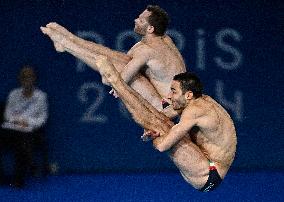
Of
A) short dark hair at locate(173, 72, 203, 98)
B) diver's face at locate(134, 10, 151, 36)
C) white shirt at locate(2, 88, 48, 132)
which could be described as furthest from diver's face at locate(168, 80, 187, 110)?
white shirt at locate(2, 88, 48, 132)

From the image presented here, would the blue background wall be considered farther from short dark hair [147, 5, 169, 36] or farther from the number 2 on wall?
short dark hair [147, 5, 169, 36]

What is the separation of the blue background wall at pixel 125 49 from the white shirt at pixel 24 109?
0.43 m

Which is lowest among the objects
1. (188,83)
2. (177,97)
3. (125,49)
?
(125,49)

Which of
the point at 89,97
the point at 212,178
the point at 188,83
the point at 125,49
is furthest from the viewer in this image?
the point at 89,97

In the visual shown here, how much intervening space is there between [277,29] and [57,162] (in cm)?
328

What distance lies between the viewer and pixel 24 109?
7.45 m

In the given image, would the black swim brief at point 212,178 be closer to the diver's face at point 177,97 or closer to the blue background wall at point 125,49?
the diver's face at point 177,97

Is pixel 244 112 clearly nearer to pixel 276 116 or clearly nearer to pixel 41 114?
pixel 276 116

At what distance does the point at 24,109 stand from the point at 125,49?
1.44 meters

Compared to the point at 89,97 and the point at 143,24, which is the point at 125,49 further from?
the point at 143,24

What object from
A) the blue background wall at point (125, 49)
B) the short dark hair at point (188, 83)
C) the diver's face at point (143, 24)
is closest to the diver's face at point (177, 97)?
the short dark hair at point (188, 83)

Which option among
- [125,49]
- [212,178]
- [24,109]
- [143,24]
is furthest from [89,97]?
[212,178]

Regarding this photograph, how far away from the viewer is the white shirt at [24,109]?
7449mm

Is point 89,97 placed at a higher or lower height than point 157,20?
lower
